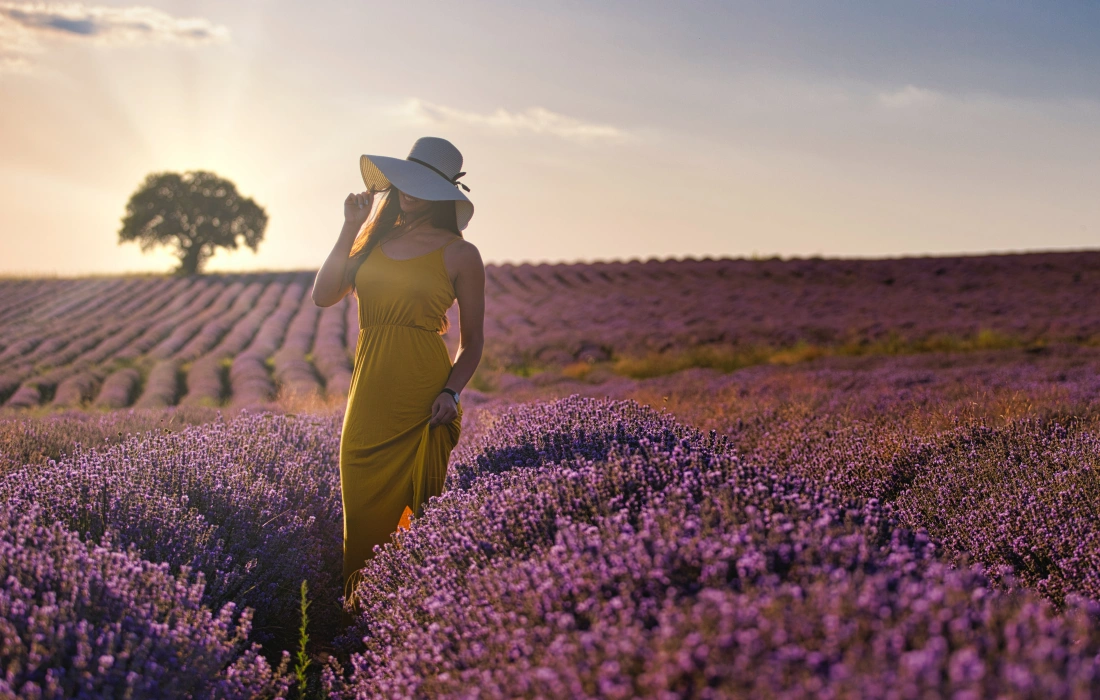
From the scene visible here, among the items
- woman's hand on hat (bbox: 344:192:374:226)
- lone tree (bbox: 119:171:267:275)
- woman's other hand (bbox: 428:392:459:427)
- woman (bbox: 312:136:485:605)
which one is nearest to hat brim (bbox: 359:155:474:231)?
woman (bbox: 312:136:485:605)

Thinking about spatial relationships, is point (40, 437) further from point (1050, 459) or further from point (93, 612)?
point (1050, 459)

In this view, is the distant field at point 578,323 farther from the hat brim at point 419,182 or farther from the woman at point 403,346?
the hat brim at point 419,182

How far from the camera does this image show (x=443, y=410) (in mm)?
3086

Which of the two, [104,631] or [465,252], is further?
[465,252]

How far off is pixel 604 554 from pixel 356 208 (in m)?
1.91

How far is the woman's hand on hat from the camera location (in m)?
3.11

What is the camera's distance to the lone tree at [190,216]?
3456cm

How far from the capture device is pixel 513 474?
275cm

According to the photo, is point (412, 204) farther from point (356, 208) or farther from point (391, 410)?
point (391, 410)

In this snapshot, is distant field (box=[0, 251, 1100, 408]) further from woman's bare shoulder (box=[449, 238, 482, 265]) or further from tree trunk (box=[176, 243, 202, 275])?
tree trunk (box=[176, 243, 202, 275])

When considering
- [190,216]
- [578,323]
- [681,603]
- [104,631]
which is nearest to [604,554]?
[681,603]

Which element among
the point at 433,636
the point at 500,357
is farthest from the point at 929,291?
the point at 433,636

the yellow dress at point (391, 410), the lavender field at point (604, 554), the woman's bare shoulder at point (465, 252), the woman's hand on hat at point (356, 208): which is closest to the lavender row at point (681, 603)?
the lavender field at point (604, 554)

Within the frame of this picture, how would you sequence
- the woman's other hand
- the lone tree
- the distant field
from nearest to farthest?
1. the woman's other hand
2. the distant field
3. the lone tree
